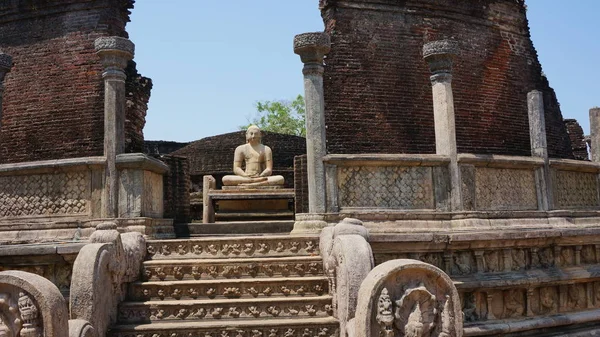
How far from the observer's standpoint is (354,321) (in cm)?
472

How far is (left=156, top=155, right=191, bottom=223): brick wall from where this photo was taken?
10.3 metres

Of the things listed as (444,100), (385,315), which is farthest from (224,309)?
(444,100)

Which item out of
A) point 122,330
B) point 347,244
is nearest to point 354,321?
point 347,244

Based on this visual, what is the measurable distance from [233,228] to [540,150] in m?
4.62

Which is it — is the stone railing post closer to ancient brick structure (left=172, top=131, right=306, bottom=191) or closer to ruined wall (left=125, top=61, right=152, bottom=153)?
ancient brick structure (left=172, top=131, right=306, bottom=191)

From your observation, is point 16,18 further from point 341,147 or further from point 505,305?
point 505,305

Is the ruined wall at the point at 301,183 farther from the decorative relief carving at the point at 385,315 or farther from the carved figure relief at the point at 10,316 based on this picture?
the carved figure relief at the point at 10,316

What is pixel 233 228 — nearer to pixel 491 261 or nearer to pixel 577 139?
pixel 491 261

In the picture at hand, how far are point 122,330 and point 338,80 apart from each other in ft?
28.6

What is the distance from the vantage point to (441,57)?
7.71 meters

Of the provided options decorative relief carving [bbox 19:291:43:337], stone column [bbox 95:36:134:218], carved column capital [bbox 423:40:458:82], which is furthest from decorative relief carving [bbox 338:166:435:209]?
decorative relief carving [bbox 19:291:43:337]

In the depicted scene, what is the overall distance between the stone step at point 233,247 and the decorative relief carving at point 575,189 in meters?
3.91

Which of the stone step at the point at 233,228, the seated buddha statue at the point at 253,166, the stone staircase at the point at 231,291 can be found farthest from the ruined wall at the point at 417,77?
the stone staircase at the point at 231,291

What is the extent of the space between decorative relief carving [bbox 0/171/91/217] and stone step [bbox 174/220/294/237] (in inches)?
73.5
